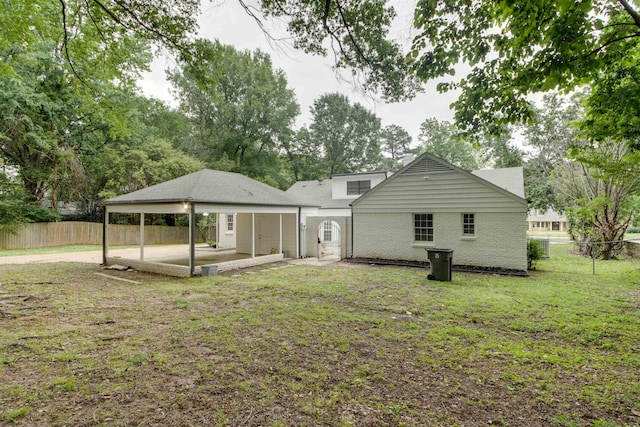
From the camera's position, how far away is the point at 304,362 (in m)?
4.20

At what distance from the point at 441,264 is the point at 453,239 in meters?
2.93

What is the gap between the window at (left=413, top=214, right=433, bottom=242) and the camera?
13.1 metres

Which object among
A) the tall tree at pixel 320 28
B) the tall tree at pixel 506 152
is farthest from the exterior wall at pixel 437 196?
the tall tree at pixel 506 152

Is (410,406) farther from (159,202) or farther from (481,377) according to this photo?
(159,202)

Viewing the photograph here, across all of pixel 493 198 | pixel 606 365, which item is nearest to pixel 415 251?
pixel 493 198

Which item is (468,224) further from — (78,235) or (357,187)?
(78,235)

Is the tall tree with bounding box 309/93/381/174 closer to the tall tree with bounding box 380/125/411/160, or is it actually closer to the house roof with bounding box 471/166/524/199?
the tall tree with bounding box 380/125/411/160

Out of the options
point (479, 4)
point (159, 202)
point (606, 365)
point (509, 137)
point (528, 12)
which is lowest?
point (606, 365)

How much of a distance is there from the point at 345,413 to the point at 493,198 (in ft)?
36.2

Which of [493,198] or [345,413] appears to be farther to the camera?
[493,198]

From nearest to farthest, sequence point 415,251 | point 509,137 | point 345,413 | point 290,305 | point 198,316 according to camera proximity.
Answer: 1. point 345,413
2. point 198,316
3. point 290,305
4. point 415,251
5. point 509,137

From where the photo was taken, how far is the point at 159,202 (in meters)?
10.9

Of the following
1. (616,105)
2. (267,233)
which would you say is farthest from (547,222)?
(616,105)

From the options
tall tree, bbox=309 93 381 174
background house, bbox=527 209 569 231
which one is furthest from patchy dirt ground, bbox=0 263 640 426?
background house, bbox=527 209 569 231
